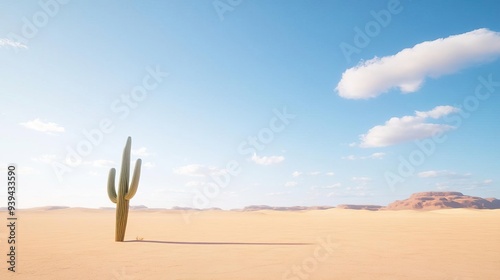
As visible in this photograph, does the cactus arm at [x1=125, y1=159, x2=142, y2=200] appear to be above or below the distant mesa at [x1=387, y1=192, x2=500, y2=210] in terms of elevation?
above

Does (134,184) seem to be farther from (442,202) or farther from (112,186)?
(442,202)

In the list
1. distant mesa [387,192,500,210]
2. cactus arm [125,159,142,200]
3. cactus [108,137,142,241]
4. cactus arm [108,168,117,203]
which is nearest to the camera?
cactus [108,137,142,241]

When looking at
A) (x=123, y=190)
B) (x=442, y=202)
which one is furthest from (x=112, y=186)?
(x=442, y=202)

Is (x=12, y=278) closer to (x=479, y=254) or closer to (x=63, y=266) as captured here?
(x=63, y=266)

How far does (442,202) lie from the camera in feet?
458

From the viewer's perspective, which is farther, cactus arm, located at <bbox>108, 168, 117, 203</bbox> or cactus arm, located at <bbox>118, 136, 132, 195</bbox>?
cactus arm, located at <bbox>108, 168, 117, 203</bbox>

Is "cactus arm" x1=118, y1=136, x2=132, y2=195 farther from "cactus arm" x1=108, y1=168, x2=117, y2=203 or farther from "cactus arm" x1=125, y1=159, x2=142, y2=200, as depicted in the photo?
"cactus arm" x1=108, y1=168, x2=117, y2=203

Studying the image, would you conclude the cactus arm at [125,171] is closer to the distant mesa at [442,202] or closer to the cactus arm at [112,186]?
the cactus arm at [112,186]

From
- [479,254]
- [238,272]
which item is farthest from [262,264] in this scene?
[479,254]

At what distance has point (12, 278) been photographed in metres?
6.12

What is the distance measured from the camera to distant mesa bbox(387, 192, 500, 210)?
13862 centimetres

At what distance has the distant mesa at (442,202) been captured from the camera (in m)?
139

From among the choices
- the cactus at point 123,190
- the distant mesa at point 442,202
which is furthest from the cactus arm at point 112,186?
the distant mesa at point 442,202

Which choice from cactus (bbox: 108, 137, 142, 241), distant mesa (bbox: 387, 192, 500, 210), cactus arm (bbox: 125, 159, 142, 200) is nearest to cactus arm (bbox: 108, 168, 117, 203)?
cactus (bbox: 108, 137, 142, 241)
